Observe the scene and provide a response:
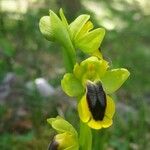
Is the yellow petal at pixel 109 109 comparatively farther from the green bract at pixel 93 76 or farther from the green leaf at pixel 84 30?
the green leaf at pixel 84 30

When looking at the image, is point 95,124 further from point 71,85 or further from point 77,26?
point 77,26

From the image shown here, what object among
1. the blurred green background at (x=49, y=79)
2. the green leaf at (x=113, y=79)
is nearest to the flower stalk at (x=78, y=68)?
the green leaf at (x=113, y=79)

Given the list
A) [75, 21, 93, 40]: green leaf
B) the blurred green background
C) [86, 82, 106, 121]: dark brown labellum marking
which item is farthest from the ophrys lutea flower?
the blurred green background

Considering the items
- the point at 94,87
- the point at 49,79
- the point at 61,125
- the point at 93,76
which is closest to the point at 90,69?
the point at 93,76

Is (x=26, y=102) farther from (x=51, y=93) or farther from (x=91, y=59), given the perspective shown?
(x=91, y=59)

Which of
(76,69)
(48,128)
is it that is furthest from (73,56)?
(48,128)

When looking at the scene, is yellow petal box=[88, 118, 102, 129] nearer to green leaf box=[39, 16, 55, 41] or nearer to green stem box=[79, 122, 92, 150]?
green stem box=[79, 122, 92, 150]
